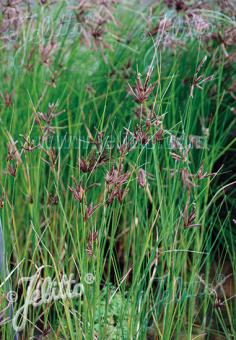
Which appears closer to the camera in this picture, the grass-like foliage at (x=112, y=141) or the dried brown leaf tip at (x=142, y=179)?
the dried brown leaf tip at (x=142, y=179)

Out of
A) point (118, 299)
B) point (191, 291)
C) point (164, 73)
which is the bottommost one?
point (118, 299)

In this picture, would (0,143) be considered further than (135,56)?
No

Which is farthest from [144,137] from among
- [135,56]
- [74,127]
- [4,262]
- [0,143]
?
[135,56]

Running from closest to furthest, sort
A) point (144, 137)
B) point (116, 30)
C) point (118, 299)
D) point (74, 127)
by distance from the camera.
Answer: point (144, 137) < point (118, 299) < point (74, 127) < point (116, 30)

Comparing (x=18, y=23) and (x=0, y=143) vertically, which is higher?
(x=18, y=23)

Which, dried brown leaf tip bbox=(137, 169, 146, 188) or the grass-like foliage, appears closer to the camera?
dried brown leaf tip bbox=(137, 169, 146, 188)

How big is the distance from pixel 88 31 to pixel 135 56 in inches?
16.8

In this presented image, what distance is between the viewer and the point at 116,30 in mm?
3439

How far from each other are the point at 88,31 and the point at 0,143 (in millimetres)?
597

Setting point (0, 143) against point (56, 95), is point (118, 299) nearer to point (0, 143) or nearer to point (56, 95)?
point (0, 143)

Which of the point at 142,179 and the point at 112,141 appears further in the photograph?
the point at 112,141

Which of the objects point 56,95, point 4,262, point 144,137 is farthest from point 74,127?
point 144,137

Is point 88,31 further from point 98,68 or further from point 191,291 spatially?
point 191,291

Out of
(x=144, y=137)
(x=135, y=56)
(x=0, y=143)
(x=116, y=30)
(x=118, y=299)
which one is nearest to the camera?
(x=144, y=137)
